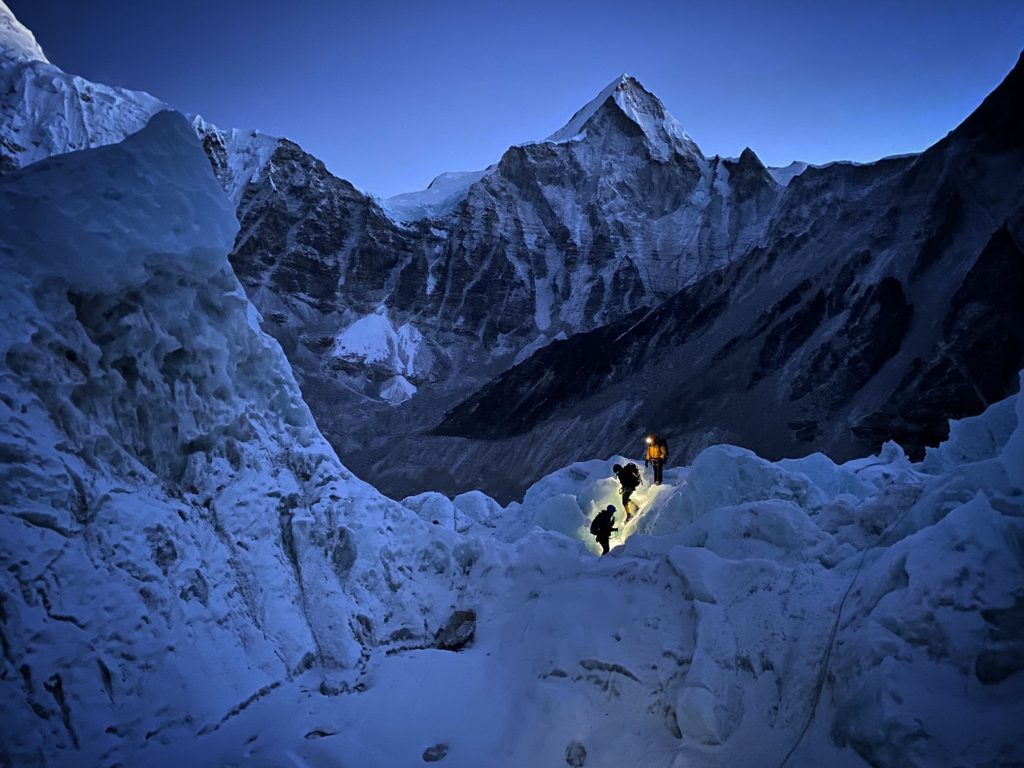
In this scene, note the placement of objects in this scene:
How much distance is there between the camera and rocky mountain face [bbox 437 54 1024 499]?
99.5 ft

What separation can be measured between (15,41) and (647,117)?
90.3 metres

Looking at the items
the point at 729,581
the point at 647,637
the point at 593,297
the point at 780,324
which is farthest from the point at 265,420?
the point at 593,297

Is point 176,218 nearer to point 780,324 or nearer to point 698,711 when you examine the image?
point 698,711

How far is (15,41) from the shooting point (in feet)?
283

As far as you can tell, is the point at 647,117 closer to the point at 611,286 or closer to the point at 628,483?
the point at 611,286

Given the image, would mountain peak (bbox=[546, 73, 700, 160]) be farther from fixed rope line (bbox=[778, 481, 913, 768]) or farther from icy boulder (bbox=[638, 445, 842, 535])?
fixed rope line (bbox=[778, 481, 913, 768])

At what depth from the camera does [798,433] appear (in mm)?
34969

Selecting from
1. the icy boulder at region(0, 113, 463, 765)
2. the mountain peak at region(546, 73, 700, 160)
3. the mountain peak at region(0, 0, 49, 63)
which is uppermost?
the mountain peak at region(0, 0, 49, 63)

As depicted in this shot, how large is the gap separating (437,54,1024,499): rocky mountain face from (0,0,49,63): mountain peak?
7915 cm

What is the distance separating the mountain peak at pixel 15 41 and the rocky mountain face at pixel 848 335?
79.2 meters

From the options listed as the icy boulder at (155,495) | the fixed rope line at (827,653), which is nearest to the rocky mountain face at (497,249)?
the icy boulder at (155,495)

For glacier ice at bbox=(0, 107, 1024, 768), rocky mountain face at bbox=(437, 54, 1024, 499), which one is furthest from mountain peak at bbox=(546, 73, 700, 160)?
glacier ice at bbox=(0, 107, 1024, 768)

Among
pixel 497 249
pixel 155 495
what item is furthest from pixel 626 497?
pixel 497 249

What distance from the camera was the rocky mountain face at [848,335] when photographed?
3031 centimetres
